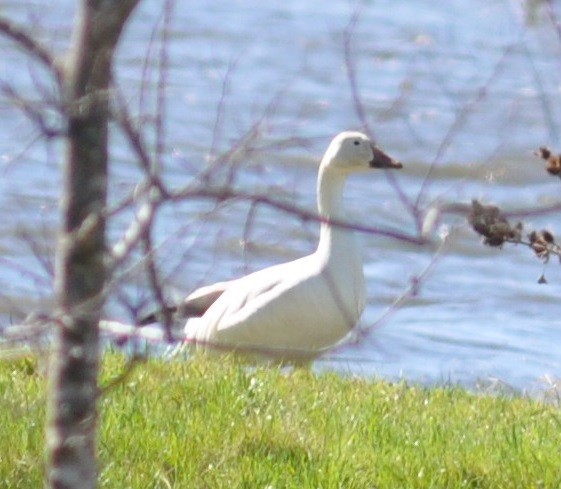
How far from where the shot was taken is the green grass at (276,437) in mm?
4586

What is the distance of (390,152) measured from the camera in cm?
1460

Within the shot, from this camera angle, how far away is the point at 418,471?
15.5 ft

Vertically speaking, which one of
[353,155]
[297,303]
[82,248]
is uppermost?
[82,248]

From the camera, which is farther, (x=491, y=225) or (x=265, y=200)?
(x=491, y=225)

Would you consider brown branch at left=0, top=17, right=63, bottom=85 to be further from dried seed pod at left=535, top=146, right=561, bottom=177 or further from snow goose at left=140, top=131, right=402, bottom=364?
snow goose at left=140, top=131, right=402, bottom=364

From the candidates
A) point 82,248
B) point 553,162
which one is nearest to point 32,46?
point 82,248

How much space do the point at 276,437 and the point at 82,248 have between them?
7.47 ft

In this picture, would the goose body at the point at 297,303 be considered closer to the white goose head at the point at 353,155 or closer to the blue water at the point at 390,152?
the white goose head at the point at 353,155

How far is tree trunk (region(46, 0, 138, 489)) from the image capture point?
103 inches

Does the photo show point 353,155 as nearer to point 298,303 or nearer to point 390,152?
point 298,303

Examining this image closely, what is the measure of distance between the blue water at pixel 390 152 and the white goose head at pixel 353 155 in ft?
0.90

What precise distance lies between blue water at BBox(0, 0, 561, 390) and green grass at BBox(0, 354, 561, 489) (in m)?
0.56

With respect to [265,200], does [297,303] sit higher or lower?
lower

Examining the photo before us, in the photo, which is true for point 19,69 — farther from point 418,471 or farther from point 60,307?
point 60,307
